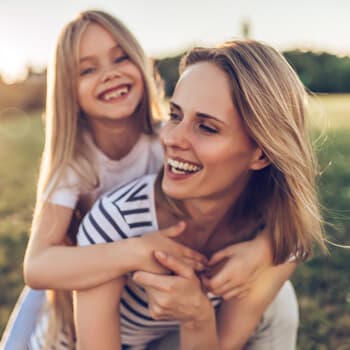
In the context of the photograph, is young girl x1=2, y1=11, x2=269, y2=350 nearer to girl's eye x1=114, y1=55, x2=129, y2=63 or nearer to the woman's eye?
girl's eye x1=114, y1=55, x2=129, y2=63

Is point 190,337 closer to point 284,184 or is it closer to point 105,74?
point 284,184

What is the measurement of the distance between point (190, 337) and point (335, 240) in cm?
298

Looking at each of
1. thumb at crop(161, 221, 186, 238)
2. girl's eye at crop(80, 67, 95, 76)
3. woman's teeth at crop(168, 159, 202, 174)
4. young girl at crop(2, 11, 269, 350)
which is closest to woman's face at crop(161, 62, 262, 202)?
woman's teeth at crop(168, 159, 202, 174)

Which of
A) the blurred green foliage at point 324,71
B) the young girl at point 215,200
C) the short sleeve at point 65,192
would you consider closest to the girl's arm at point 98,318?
the young girl at point 215,200

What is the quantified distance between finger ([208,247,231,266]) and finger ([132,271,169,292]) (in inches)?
10.0

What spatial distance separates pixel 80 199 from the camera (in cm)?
278

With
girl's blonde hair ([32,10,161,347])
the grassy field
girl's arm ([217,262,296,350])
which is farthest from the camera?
the grassy field

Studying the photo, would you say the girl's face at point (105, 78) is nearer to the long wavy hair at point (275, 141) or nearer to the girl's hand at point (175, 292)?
the long wavy hair at point (275, 141)

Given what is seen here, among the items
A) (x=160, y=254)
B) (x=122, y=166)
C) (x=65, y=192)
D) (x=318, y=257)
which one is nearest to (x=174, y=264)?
(x=160, y=254)

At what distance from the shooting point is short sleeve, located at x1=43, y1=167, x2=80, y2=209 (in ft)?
8.55

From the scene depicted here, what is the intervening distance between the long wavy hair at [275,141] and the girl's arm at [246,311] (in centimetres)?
9

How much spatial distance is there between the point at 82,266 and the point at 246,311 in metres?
0.73

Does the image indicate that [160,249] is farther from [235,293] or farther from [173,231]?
[235,293]

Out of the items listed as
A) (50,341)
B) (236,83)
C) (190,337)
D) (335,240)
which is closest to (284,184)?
(236,83)
